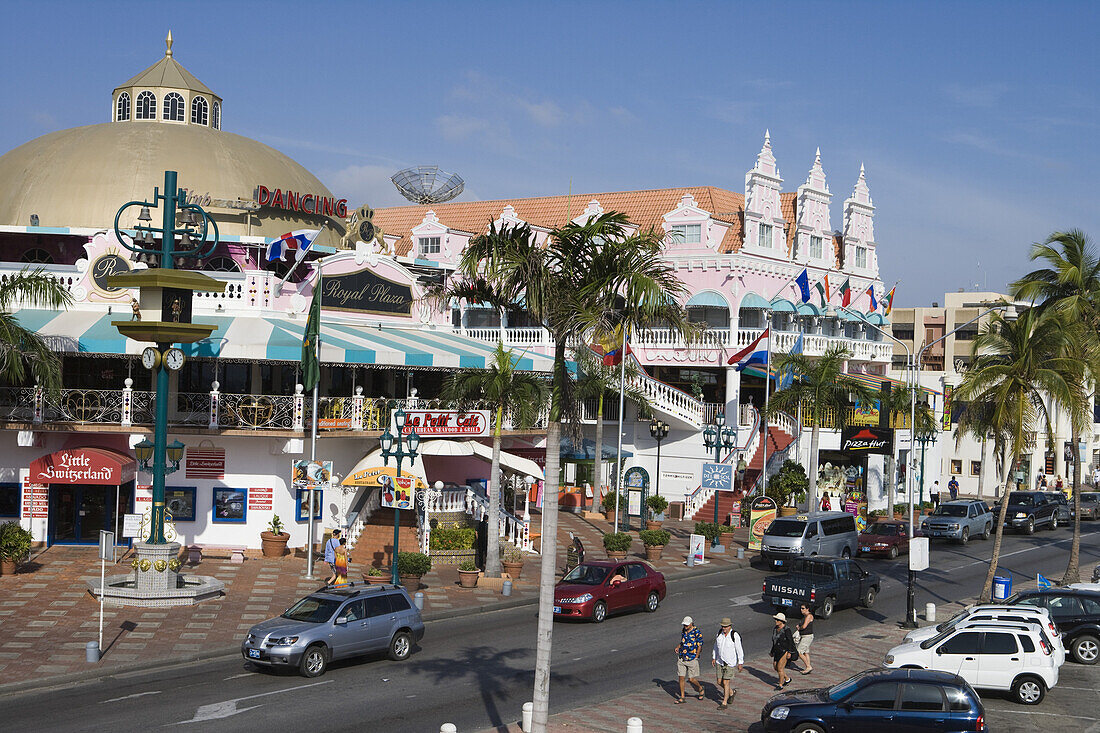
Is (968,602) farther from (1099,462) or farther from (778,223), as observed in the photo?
(1099,462)

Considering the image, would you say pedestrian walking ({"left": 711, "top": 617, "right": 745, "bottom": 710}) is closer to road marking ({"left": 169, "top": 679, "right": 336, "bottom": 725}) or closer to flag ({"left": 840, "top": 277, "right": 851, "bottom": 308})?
road marking ({"left": 169, "top": 679, "right": 336, "bottom": 725})

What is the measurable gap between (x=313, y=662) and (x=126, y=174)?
3227 centimetres

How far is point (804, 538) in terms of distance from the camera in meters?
38.5

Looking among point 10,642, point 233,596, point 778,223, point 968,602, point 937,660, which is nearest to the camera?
point 937,660

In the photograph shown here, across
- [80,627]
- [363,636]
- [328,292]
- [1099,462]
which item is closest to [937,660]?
[363,636]

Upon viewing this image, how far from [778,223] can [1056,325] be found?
29.2 m

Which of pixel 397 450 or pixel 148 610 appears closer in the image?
pixel 148 610

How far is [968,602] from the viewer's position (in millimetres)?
33844

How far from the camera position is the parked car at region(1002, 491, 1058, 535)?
5316cm

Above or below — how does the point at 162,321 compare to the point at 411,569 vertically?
above

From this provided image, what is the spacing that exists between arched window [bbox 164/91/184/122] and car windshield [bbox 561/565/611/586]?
36.5 metres

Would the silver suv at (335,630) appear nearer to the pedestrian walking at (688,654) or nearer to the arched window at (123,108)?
the pedestrian walking at (688,654)

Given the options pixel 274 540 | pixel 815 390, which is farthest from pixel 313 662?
pixel 815 390

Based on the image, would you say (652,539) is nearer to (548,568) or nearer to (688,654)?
(688,654)
